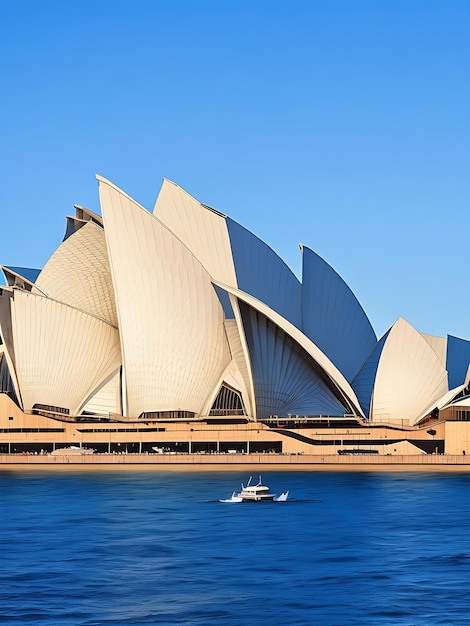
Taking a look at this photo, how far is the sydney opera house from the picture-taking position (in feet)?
220

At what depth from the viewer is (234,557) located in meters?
29.7

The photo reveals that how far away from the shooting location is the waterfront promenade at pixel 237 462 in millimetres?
65562

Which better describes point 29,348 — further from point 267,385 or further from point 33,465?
point 267,385

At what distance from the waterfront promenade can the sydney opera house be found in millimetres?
1658

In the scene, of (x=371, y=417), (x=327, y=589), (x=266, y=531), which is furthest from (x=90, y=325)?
(x=327, y=589)

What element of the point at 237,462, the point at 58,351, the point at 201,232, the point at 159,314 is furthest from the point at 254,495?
the point at 58,351

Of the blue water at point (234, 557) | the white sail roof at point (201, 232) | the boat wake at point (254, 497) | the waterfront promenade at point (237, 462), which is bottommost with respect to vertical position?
the blue water at point (234, 557)

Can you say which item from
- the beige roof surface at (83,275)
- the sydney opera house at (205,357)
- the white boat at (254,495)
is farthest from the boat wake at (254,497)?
the beige roof surface at (83,275)

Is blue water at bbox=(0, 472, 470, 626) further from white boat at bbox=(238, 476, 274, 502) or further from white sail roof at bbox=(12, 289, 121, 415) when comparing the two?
white sail roof at bbox=(12, 289, 121, 415)

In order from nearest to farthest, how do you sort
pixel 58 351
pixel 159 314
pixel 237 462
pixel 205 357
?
1. pixel 159 314
2. pixel 237 462
3. pixel 205 357
4. pixel 58 351

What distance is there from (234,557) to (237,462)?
38066mm

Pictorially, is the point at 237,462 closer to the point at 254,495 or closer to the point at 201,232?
the point at 201,232

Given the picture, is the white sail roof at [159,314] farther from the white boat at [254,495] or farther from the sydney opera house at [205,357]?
the white boat at [254,495]

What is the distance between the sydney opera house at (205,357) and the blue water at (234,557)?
777 inches
